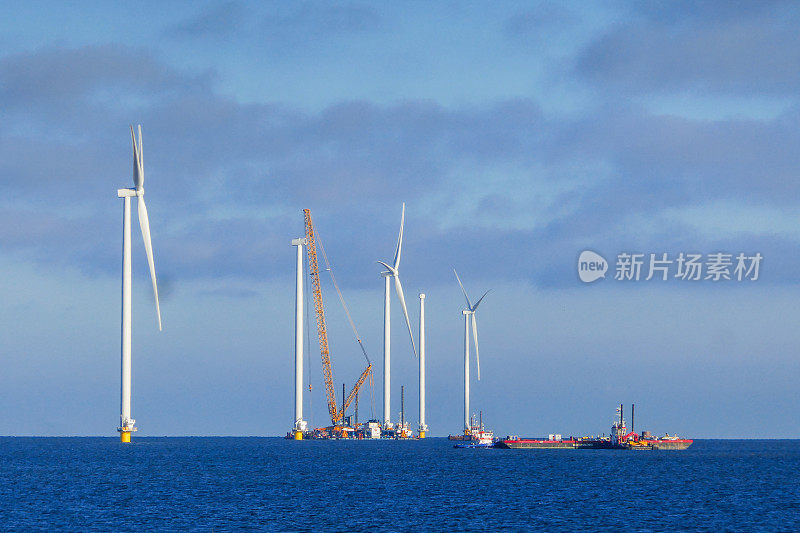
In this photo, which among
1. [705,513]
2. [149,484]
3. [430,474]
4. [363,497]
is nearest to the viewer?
[705,513]

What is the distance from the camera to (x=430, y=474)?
19925cm

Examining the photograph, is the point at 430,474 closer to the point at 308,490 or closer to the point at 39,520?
the point at 308,490

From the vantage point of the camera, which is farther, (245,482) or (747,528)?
(245,482)

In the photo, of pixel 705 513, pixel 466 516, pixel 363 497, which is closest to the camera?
pixel 466 516

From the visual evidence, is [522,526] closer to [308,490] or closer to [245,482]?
[308,490]

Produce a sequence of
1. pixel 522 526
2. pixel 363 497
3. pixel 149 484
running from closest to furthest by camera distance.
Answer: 1. pixel 522 526
2. pixel 363 497
3. pixel 149 484

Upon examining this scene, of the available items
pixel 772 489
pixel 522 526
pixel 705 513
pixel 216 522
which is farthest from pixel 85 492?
pixel 772 489

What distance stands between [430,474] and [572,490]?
43.4 metres

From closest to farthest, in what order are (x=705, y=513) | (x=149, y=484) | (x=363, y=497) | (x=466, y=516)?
(x=466, y=516)
(x=705, y=513)
(x=363, y=497)
(x=149, y=484)

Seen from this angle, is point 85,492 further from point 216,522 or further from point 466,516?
point 466,516

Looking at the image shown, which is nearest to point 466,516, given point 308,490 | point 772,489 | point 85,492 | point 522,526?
point 522,526

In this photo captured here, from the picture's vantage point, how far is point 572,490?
6339 inches

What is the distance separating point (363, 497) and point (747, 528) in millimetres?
50886

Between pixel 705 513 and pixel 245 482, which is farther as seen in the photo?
pixel 245 482
